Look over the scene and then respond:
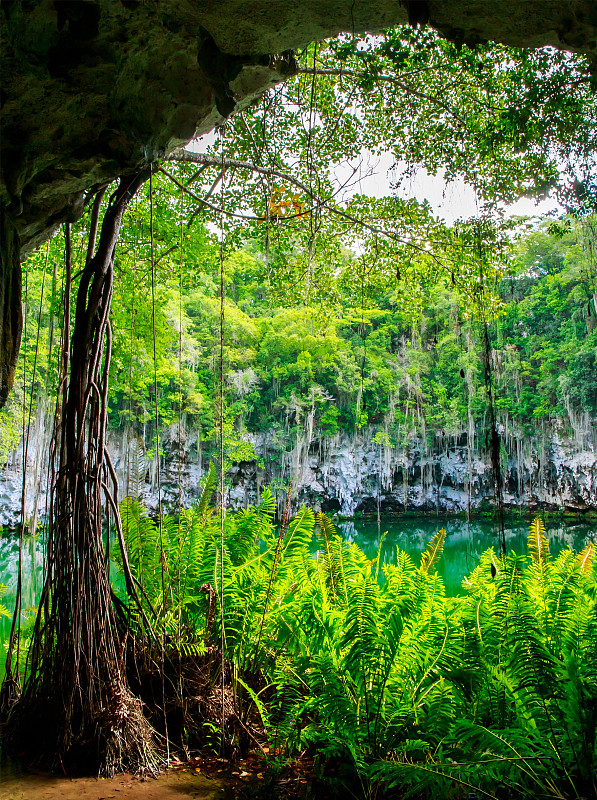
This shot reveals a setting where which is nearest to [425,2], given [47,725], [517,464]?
[47,725]

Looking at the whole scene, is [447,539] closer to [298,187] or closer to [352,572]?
[298,187]

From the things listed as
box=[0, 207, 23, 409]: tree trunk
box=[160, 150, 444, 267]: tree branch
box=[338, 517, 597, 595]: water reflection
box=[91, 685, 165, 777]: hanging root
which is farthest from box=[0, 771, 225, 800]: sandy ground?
box=[338, 517, 597, 595]: water reflection

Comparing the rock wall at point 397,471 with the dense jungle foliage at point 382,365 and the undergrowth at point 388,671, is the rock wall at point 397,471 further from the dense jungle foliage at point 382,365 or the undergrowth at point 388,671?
the undergrowth at point 388,671

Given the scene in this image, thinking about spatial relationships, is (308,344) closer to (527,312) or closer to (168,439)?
(168,439)

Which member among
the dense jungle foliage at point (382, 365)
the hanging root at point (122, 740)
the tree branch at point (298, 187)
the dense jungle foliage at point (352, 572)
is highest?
the dense jungle foliage at point (382, 365)

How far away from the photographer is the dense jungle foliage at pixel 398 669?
1.65 metres

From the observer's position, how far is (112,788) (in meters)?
1.90

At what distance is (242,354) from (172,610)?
1523 centimetres

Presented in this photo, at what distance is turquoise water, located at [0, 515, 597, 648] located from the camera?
465 inches

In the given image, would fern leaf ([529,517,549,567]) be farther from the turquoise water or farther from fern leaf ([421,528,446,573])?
the turquoise water

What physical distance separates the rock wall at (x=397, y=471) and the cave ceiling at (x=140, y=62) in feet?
48.2

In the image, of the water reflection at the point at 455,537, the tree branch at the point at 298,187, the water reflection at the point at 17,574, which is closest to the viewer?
the tree branch at the point at 298,187

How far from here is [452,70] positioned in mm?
3285

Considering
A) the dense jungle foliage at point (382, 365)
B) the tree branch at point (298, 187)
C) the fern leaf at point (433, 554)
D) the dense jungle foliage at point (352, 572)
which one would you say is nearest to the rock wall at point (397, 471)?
the dense jungle foliage at point (382, 365)
